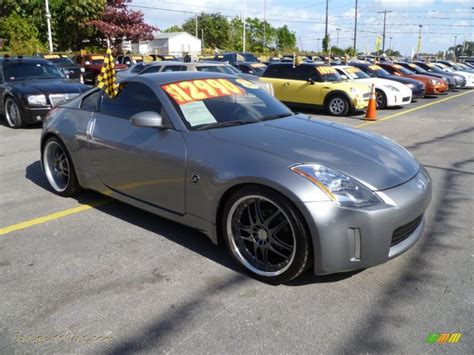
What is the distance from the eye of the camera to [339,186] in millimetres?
2924

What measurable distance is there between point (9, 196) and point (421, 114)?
1167 centimetres

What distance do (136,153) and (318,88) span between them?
979 cm

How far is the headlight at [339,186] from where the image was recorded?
286 centimetres

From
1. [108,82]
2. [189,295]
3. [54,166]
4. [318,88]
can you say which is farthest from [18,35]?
[189,295]

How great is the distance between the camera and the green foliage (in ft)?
123

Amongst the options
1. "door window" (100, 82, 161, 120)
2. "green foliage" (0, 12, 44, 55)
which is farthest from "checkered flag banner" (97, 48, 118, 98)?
"green foliage" (0, 12, 44, 55)

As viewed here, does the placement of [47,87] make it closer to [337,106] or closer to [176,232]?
[176,232]

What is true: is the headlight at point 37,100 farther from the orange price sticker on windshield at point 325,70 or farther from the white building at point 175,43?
A: the white building at point 175,43

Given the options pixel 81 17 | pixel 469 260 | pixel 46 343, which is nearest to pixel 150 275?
pixel 46 343

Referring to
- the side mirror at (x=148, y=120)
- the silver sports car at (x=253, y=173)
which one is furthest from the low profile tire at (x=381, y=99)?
the side mirror at (x=148, y=120)

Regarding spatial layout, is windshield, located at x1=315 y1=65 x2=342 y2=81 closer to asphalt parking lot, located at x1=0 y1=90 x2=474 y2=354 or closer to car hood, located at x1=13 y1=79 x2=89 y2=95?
car hood, located at x1=13 y1=79 x2=89 y2=95

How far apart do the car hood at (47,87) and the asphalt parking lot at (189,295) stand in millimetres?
5745

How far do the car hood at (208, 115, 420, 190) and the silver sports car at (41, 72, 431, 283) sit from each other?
0.4 inches

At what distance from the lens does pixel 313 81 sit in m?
12.9
